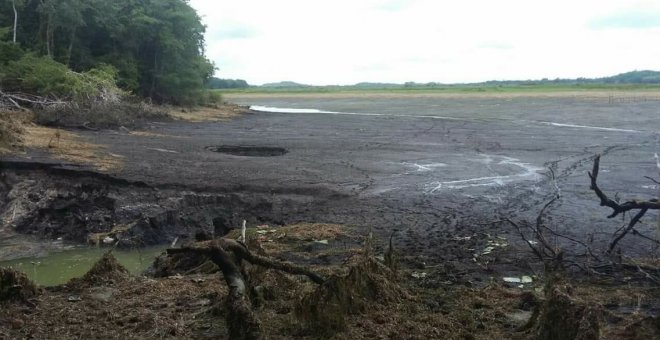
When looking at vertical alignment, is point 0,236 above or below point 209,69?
below

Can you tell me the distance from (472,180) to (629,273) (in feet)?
27.8

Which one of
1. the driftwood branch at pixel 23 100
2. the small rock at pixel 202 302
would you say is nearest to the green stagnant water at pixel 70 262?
the small rock at pixel 202 302

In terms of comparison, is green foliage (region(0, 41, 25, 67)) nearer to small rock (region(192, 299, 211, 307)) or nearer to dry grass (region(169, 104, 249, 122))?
dry grass (region(169, 104, 249, 122))

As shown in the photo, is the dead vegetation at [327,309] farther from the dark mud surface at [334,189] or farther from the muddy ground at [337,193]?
the dark mud surface at [334,189]

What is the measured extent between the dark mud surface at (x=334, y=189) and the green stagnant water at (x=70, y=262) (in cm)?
48

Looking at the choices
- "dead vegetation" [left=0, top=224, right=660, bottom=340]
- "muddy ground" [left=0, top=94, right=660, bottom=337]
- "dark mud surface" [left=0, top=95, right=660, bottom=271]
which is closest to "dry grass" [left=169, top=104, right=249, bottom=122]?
"dark mud surface" [left=0, top=95, right=660, bottom=271]

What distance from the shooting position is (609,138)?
25391mm

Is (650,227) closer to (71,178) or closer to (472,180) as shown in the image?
(472,180)

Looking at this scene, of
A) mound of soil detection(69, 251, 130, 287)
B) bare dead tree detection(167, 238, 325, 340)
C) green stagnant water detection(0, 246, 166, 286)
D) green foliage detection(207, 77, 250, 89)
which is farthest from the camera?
green foliage detection(207, 77, 250, 89)

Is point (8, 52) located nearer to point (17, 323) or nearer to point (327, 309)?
point (17, 323)

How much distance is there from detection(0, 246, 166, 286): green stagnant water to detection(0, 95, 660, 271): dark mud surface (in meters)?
0.48

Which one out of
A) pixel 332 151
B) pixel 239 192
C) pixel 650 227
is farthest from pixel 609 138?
pixel 239 192

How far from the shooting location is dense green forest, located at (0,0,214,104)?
25797mm

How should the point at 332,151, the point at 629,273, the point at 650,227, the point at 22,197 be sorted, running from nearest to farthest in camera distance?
the point at 629,273 < the point at 650,227 < the point at 22,197 < the point at 332,151
